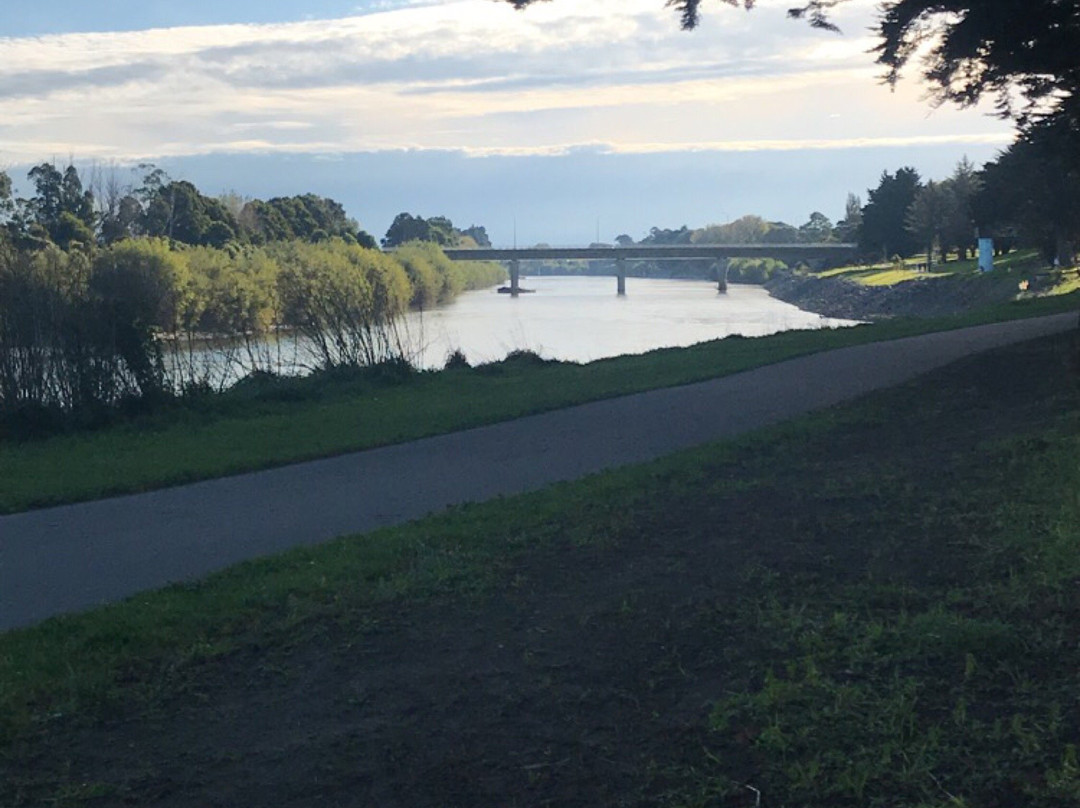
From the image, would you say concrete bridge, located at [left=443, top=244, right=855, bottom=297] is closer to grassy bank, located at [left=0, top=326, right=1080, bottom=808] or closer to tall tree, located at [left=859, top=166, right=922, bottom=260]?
tall tree, located at [left=859, top=166, right=922, bottom=260]

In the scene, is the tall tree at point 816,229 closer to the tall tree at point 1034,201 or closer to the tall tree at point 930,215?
the tall tree at point 930,215

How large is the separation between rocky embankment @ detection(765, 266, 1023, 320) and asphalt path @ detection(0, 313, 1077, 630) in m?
25.8

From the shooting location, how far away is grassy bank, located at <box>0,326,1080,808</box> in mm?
4379

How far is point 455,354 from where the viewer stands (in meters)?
21.9

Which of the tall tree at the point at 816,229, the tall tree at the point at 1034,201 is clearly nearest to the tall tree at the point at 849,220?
the tall tree at the point at 816,229

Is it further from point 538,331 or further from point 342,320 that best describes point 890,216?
point 342,320

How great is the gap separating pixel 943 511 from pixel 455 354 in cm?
1491

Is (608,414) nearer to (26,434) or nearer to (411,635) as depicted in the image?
(26,434)

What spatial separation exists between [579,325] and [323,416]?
2796cm

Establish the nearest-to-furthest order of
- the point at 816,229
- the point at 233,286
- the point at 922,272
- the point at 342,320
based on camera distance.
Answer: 1. the point at 342,320
2. the point at 233,286
3. the point at 922,272
4. the point at 816,229

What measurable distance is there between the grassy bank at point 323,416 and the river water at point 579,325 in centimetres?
327

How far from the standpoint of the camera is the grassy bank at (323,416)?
11039 millimetres

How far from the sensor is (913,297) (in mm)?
51844

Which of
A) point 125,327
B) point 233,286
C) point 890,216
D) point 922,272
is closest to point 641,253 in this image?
point 890,216
